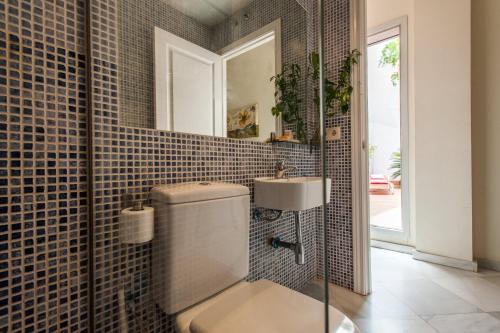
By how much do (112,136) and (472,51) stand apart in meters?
2.73

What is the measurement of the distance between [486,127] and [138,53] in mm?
2557

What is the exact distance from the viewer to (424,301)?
1.47 meters

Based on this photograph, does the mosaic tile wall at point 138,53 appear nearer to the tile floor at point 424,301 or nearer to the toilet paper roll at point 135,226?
the toilet paper roll at point 135,226

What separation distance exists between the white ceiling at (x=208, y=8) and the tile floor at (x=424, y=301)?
1.28m

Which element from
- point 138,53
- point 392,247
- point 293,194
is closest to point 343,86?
point 293,194

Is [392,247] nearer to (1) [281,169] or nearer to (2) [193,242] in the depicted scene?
(1) [281,169]

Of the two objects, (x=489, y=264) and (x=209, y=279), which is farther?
(x=489, y=264)

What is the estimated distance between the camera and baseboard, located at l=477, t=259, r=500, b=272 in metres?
1.83

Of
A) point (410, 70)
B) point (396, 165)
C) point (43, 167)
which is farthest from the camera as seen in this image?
point (396, 165)

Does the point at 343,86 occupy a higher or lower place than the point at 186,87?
higher

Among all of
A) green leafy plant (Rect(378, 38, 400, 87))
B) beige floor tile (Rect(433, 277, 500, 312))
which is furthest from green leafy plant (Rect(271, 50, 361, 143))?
beige floor tile (Rect(433, 277, 500, 312))

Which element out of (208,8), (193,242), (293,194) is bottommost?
(193,242)

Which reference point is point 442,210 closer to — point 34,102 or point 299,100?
point 299,100

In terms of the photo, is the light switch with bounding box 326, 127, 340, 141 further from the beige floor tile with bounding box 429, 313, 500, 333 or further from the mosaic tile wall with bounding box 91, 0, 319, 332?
the beige floor tile with bounding box 429, 313, 500, 333
